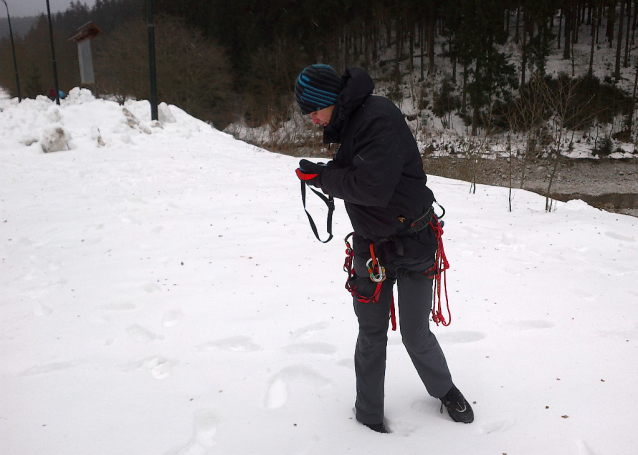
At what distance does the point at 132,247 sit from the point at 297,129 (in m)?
16.1

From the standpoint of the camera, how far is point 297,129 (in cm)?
2058

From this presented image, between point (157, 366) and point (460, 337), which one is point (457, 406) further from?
point (157, 366)

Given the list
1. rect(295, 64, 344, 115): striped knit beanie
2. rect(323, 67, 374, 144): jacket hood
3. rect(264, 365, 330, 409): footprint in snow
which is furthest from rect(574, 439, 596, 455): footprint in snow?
rect(295, 64, 344, 115): striped knit beanie

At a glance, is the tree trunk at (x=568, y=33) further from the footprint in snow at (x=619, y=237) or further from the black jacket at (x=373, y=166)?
the black jacket at (x=373, y=166)

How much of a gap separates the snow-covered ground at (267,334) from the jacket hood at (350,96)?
4.95 ft

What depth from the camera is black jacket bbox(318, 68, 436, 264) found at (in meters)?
2.03

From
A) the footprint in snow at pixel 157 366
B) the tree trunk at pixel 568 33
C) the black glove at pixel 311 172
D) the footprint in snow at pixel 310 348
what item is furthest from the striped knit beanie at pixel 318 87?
the tree trunk at pixel 568 33

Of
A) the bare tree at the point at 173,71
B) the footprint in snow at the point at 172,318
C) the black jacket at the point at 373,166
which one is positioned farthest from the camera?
the bare tree at the point at 173,71

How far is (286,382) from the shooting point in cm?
285

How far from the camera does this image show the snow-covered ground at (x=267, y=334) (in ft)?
7.85

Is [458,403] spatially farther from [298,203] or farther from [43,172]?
[43,172]

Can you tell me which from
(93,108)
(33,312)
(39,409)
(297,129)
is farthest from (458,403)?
(297,129)

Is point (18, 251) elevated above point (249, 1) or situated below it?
below

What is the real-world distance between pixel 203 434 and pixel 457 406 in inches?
50.1
